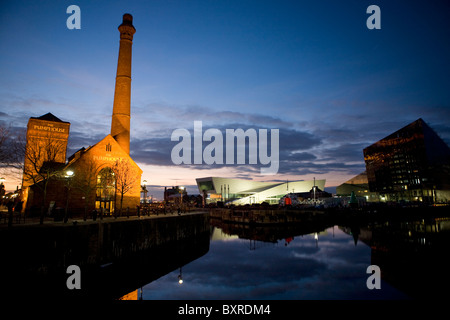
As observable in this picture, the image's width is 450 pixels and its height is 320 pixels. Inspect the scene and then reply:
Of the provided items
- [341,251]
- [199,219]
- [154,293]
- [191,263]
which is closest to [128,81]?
[199,219]

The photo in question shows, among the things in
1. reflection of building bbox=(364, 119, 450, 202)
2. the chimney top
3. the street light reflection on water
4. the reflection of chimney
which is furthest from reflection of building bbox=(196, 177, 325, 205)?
the street light reflection on water

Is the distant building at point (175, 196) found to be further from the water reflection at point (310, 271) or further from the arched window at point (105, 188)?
the water reflection at point (310, 271)

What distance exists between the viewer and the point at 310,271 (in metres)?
19.2

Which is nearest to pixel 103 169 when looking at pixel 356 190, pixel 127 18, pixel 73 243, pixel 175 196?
pixel 73 243

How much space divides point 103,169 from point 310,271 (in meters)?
24.4

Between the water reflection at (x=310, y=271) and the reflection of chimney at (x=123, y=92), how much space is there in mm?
19143

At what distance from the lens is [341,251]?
87.0ft

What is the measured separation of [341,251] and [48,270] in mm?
24813

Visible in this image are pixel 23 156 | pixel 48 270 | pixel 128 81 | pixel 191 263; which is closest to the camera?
pixel 48 270

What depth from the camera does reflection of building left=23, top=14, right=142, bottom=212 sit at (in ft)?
88.5

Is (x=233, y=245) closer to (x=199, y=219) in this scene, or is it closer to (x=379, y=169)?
(x=199, y=219)

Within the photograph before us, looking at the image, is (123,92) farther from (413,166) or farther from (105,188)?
(413,166)

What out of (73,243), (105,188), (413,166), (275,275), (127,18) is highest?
(127,18)
